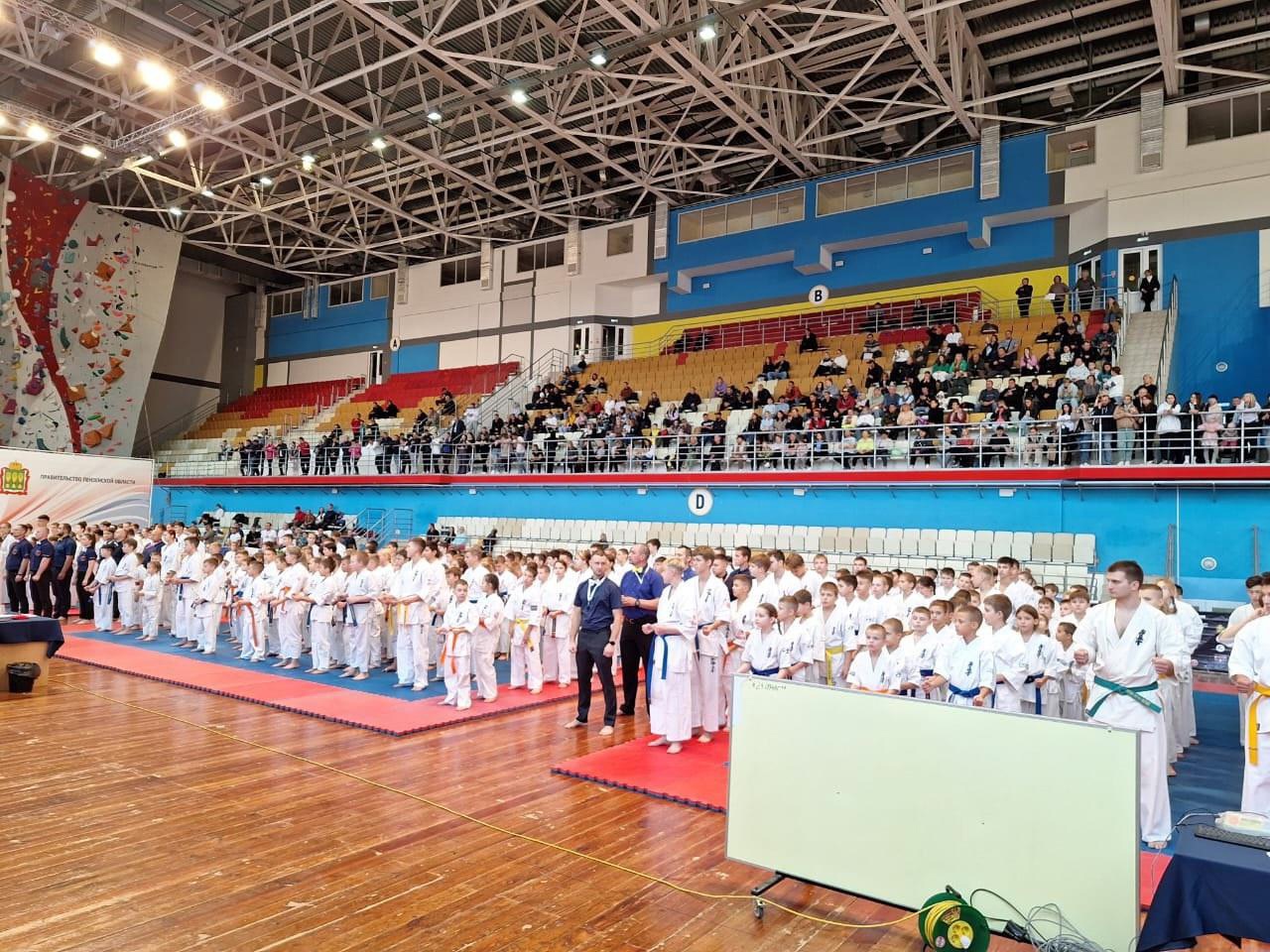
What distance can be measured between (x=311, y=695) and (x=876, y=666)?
607 centimetres

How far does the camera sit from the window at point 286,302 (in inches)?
1335

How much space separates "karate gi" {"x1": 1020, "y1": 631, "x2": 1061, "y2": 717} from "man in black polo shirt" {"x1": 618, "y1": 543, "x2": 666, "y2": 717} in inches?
127

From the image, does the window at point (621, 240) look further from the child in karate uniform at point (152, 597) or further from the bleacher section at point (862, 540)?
the child in karate uniform at point (152, 597)

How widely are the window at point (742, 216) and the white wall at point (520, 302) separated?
60.6 inches

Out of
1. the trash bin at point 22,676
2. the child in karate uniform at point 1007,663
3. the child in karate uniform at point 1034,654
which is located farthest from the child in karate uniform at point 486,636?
the child in karate uniform at point 1034,654

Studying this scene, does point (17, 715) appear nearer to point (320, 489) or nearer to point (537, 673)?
point (537, 673)

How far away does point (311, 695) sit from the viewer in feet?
29.9

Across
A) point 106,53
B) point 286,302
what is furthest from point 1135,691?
point 286,302

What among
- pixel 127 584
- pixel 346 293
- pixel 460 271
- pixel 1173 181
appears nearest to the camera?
pixel 127 584

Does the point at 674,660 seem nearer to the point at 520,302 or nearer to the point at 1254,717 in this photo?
the point at 1254,717

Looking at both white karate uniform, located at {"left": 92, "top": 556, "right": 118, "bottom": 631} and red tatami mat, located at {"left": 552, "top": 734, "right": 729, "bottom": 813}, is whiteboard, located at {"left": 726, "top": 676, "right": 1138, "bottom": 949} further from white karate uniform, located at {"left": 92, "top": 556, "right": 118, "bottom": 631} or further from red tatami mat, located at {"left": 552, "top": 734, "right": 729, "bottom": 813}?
white karate uniform, located at {"left": 92, "top": 556, "right": 118, "bottom": 631}

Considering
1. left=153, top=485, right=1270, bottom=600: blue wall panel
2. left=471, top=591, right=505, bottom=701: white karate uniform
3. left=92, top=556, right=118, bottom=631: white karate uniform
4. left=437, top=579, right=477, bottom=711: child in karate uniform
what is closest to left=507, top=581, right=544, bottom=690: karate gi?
left=471, top=591, right=505, bottom=701: white karate uniform

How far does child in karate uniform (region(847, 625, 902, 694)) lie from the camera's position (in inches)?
260

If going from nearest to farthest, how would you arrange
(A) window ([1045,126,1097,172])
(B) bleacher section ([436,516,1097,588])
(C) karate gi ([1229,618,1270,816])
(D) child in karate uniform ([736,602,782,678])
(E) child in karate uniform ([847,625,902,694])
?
(C) karate gi ([1229,618,1270,816])
(E) child in karate uniform ([847,625,902,694])
(D) child in karate uniform ([736,602,782,678])
(B) bleacher section ([436,516,1097,588])
(A) window ([1045,126,1097,172])
